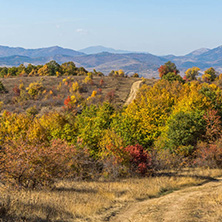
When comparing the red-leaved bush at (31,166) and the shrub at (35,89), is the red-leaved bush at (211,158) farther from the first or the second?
the shrub at (35,89)

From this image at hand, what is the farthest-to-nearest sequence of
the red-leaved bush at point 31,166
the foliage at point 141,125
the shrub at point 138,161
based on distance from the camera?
the foliage at point 141,125 < the shrub at point 138,161 < the red-leaved bush at point 31,166

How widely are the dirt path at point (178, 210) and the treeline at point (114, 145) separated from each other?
532 centimetres

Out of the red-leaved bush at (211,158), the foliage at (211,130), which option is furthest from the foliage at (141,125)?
the red-leaved bush at (211,158)

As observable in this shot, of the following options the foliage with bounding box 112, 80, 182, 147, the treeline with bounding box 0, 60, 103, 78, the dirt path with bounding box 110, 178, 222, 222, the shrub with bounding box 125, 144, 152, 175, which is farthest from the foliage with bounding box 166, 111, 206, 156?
the treeline with bounding box 0, 60, 103, 78

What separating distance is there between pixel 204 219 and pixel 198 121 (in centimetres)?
2308

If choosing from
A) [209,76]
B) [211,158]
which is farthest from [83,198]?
[209,76]

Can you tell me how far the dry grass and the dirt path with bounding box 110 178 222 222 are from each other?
1.65ft

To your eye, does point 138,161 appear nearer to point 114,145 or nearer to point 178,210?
point 114,145

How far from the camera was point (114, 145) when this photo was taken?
73.2 ft

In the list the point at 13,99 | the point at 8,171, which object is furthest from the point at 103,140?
the point at 13,99

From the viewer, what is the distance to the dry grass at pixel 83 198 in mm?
11141

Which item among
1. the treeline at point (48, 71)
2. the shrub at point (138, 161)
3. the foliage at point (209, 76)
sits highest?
the treeline at point (48, 71)

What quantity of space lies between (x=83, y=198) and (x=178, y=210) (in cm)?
490

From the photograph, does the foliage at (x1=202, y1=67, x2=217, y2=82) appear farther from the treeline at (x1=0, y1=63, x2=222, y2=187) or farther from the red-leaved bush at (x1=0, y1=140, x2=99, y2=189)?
the red-leaved bush at (x1=0, y1=140, x2=99, y2=189)
